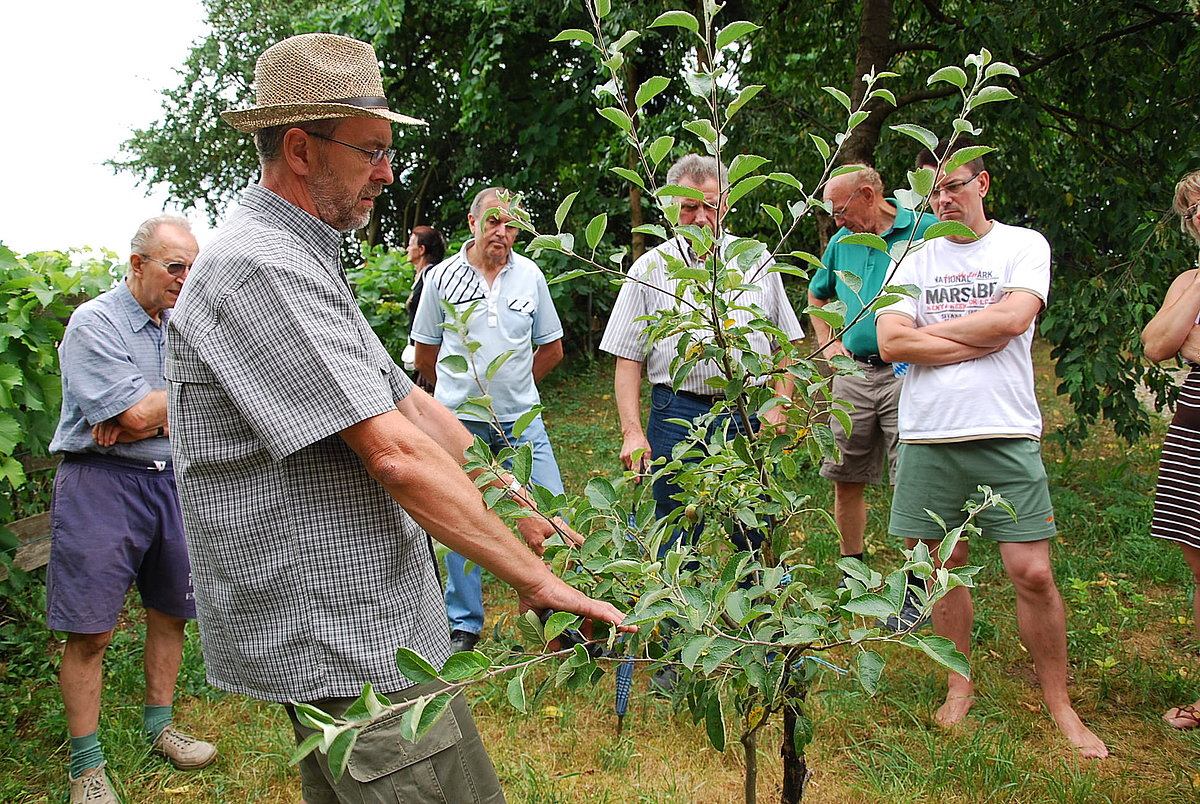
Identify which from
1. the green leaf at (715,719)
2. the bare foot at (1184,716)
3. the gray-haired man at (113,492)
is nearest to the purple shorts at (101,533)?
the gray-haired man at (113,492)

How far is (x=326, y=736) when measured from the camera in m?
1.15

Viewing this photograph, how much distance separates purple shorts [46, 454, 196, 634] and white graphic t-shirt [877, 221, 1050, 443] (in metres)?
2.68

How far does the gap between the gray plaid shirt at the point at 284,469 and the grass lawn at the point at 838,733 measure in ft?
3.20

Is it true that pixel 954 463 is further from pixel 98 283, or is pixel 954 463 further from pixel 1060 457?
pixel 1060 457

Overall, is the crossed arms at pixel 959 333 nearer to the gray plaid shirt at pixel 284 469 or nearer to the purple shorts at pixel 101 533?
the gray plaid shirt at pixel 284 469

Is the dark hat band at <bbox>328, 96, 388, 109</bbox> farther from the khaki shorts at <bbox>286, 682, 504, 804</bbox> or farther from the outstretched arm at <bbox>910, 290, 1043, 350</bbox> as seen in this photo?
the outstretched arm at <bbox>910, 290, 1043, 350</bbox>

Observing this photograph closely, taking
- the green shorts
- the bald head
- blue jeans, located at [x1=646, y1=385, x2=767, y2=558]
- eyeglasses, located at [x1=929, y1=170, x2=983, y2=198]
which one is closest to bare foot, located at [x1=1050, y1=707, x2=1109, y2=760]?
the green shorts

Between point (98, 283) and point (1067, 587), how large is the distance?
16.4ft

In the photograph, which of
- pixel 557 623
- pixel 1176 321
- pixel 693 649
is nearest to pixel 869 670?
pixel 693 649

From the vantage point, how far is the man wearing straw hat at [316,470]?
1.63m

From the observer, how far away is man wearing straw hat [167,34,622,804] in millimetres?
1635

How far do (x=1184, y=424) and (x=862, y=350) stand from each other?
4.57 feet

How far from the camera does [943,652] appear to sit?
1342 mm

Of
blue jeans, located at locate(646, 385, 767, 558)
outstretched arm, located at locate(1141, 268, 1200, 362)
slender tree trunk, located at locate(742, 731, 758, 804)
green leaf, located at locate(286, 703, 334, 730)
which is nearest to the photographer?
green leaf, located at locate(286, 703, 334, 730)
